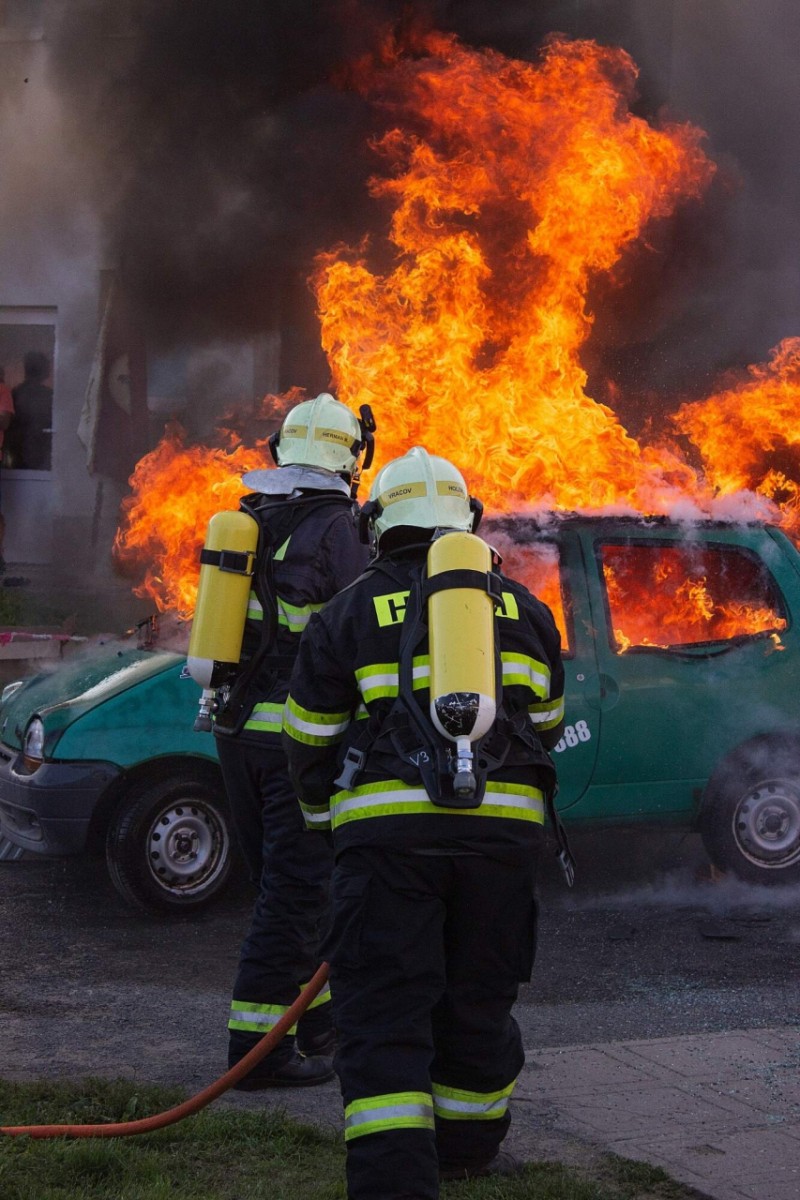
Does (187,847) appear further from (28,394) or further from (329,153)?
(28,394)

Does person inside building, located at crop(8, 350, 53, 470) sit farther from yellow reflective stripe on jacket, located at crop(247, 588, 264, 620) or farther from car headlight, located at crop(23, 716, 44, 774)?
yellow reflective stripe on jacket, located at crop(247, 588, 264, 620)

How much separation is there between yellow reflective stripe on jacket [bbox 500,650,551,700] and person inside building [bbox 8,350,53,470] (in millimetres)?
12908

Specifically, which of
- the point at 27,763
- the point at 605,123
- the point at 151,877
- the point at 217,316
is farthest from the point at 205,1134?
the point at 217,316

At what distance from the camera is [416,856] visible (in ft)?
11.0

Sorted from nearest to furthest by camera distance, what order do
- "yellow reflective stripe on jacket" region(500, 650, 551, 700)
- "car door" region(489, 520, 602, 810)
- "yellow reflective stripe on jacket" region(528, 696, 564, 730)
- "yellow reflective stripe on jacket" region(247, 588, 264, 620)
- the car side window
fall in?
"yellow reflective stripe on jacket" region(500, 650, 551, 700) < "yellow reflective stripe on jacket" region(528, 696, 564, 730) < "yellow reflective stripe on jacket" region(247, 588, 264, 620) < "car door" region(489, 520, 602, 810) < the car side window

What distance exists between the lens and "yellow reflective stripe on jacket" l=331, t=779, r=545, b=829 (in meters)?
3.36

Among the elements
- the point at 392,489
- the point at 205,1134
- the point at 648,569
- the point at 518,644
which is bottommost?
the point at 205,1134

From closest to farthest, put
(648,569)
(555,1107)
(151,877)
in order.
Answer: (555,1107)
(151,877)
(648,569)

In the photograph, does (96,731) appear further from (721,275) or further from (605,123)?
(721,275)

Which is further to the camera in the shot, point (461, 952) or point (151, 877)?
point (151, 877)

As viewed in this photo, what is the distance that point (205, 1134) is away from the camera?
13.0 ft

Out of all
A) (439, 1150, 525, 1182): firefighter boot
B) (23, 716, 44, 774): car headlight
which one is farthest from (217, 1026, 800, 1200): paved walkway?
(23, 716, 44, 774): car headlight

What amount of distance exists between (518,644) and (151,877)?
10.8 ft

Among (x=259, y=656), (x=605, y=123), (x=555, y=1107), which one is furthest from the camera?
(x=605, y=123)
